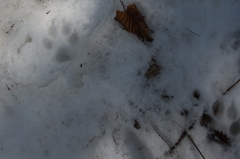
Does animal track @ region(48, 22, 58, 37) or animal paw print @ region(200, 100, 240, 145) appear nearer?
animal paw print @ region(200, 100, 240, 145)

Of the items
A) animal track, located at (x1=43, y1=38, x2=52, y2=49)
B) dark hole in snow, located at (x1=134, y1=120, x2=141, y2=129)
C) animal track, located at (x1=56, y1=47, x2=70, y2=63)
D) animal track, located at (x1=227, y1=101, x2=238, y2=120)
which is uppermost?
animal track, located at (x1=43, y1=38, x2=52, y2=49)

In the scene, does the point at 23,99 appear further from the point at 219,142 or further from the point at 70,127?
the point at 219,142

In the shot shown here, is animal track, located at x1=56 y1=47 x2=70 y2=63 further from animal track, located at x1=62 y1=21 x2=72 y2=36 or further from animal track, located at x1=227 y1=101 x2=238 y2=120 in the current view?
animal track, located at x1=227 y1=101 x2=238 y2=120

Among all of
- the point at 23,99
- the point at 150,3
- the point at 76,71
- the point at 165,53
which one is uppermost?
the point at 150,3

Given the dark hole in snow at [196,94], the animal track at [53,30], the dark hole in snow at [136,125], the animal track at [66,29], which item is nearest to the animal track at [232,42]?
the dark hole in snow at [196,94]

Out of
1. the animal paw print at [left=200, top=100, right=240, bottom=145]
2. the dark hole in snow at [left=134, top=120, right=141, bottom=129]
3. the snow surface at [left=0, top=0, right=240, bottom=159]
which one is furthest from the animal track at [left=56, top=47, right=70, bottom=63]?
the animal paw print at [left=200, top=100, right=240, bottom=145]

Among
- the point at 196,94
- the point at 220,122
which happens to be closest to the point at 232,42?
the point at 196,94

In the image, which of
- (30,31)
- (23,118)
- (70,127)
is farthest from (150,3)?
(23,118)
